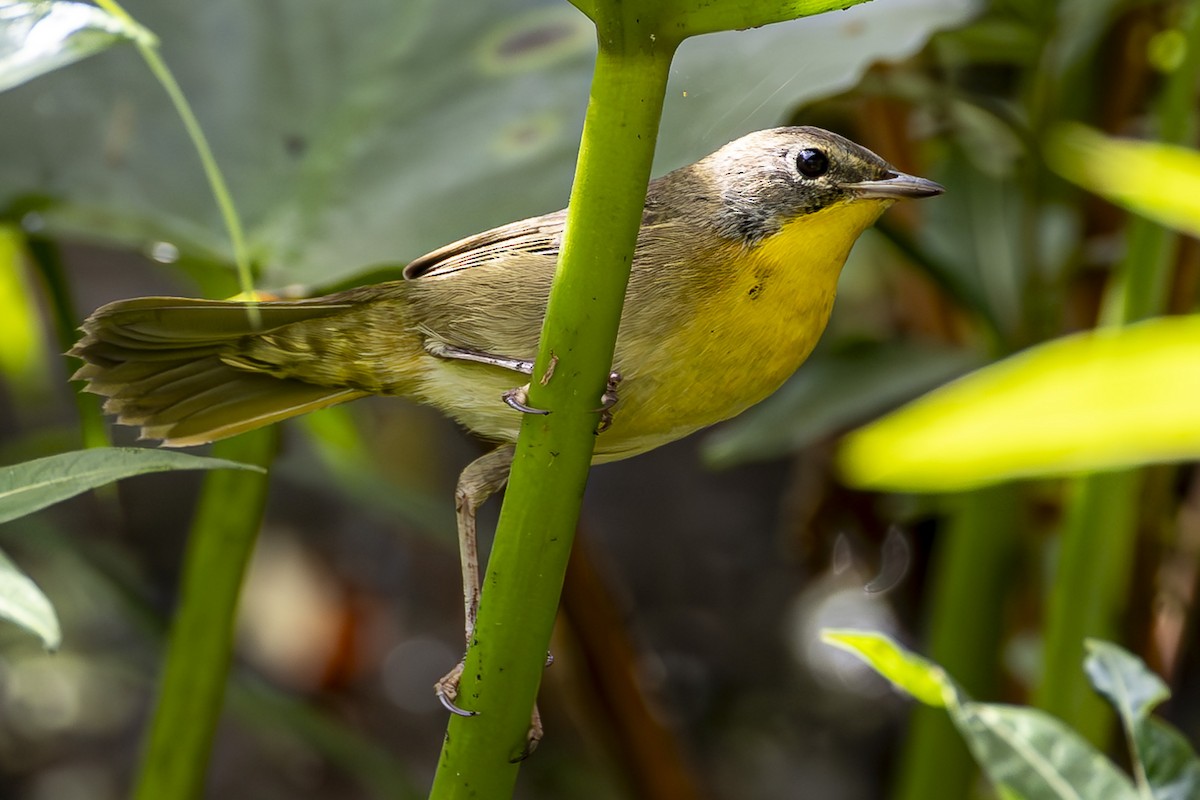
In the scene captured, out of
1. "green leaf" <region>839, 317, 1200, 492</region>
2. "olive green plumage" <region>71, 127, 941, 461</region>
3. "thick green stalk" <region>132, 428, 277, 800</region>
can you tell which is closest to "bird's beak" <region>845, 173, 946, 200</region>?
"olive green plumage" <region>71, 127, 941, 461</region>

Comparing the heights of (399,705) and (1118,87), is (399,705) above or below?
below

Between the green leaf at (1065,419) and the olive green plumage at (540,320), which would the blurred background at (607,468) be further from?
the green leaf at (1065,419)

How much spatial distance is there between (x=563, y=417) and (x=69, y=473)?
0.78ft

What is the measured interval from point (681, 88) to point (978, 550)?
3.05 ft

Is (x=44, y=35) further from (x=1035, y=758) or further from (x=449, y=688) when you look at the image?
(x=1035, y=758)

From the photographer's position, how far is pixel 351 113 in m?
1.01

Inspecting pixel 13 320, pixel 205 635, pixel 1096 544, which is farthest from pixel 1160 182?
pixel 13 320

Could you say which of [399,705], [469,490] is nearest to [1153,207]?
[469,490]

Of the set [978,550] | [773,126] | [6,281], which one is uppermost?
[773,126]

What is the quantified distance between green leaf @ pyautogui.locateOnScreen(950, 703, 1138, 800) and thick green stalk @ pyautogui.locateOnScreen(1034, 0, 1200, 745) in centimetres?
37

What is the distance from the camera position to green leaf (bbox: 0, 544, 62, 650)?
1.75ft

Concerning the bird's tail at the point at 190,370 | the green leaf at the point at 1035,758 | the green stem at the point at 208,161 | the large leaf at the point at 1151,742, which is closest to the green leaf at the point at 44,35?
the green stem at the point at 208,161

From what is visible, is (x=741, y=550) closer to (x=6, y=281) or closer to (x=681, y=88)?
(x=6, y=281)

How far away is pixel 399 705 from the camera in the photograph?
108 inches
